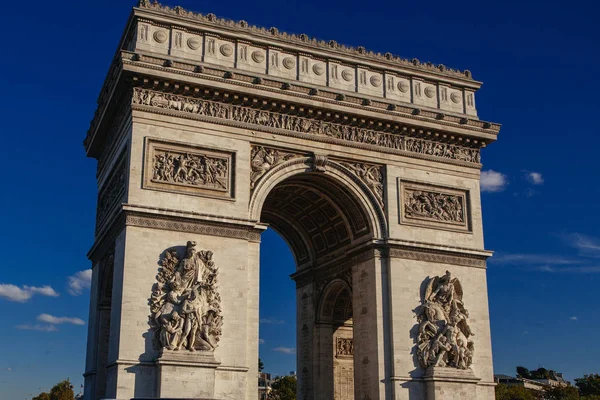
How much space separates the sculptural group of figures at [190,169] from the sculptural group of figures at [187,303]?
2165 mm

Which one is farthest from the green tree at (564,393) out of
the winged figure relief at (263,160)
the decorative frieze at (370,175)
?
the winged figure relief at (263,160)

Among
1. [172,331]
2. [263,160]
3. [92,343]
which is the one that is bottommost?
[172,331]

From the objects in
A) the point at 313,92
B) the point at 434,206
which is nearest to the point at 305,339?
the point at 434,206

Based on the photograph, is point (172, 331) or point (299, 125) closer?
point (172, 331)

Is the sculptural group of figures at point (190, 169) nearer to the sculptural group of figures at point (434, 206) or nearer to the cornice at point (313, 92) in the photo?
the cornice at point (313, 92)

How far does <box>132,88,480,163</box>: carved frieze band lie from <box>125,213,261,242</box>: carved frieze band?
3.48m

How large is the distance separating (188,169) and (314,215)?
7.10m

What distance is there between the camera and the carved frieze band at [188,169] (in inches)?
904

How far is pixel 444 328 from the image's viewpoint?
25172 millimetres

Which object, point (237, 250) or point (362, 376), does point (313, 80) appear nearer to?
point (237, 250)

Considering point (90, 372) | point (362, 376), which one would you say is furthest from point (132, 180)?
point (362, 376)

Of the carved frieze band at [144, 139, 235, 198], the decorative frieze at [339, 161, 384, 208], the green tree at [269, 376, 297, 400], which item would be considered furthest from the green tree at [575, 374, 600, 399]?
the carved frieze band at [144, 139, 235, 198]

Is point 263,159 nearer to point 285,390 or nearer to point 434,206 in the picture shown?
point 434,206

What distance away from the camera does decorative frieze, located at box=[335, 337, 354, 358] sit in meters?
29.8
